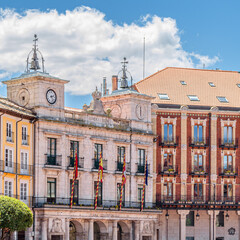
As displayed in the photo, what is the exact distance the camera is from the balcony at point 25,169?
83.0m

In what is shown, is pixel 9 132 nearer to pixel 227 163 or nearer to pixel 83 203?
pixel 83 203

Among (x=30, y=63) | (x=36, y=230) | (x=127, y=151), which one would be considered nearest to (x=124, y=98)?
(x=127, y=151)

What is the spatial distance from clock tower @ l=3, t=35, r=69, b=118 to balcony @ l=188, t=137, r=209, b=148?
21594mm

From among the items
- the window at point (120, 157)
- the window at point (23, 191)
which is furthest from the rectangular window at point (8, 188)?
the window at point (120, 157)

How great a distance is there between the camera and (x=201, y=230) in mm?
104125

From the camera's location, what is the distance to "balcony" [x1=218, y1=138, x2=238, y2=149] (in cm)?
10544

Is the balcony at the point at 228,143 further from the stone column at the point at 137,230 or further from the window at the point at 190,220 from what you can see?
the stone column at the point at 137,230

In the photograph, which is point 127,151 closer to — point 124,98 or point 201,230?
point 124,98

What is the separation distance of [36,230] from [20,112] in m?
11.6

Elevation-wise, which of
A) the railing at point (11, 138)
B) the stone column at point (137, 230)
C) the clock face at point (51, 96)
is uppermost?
the clock face at point (51, 96)

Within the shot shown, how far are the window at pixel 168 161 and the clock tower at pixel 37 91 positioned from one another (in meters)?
19.5

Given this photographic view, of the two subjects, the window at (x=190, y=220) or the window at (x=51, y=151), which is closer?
the window at (x=51, y=151)

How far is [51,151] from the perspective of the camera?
87312mm

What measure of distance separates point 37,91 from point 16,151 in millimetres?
7123
